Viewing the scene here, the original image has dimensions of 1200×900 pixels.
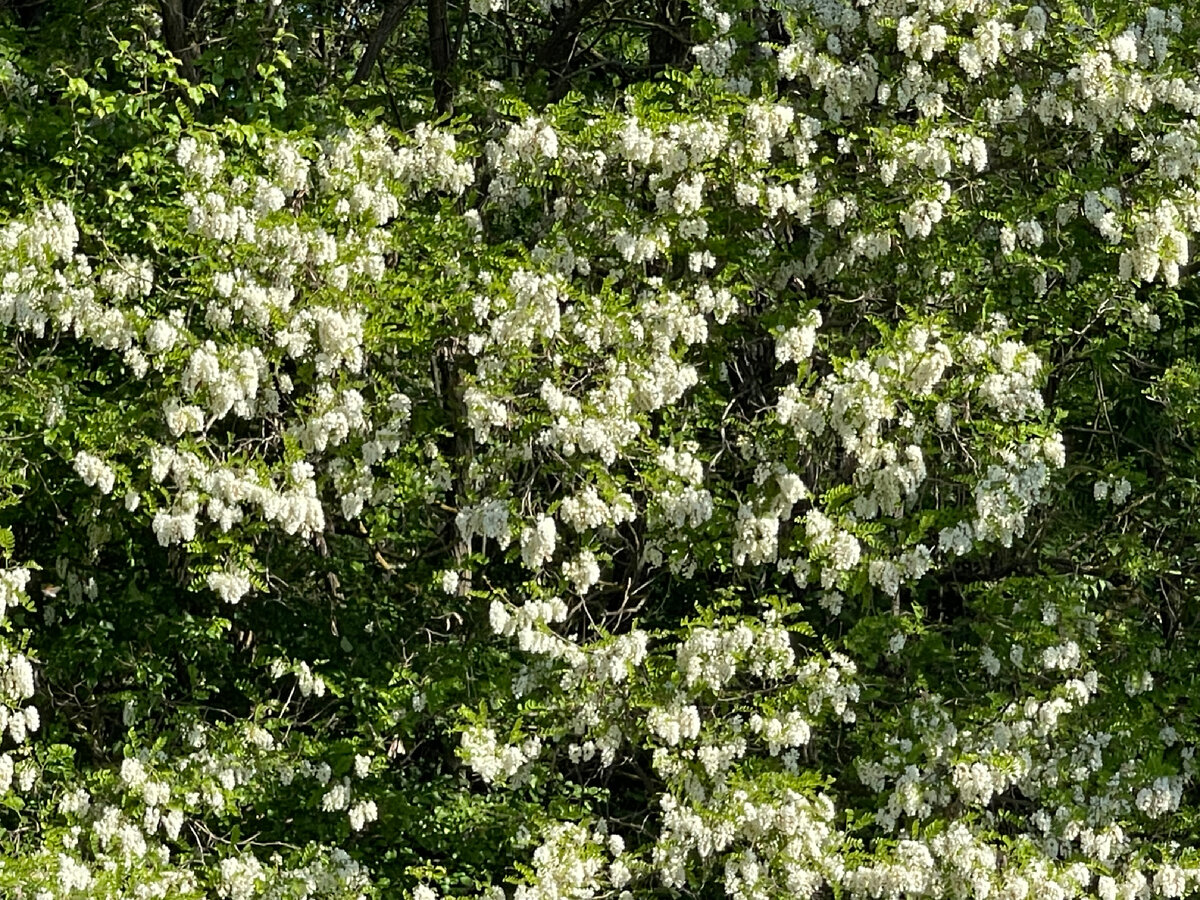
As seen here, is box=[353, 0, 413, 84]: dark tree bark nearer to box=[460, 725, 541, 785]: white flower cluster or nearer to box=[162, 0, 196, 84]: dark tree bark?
box=[162, 0, 196, 84]: dark tree bark

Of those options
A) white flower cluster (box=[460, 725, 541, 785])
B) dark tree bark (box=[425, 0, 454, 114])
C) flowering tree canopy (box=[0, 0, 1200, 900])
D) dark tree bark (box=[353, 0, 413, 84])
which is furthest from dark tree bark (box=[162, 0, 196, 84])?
white flower cluster (box=[460, 725, 541, 785])

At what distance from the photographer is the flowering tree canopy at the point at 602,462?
635 centimetres

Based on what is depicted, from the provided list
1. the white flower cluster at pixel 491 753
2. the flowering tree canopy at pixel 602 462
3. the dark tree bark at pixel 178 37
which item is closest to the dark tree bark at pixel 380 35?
the flowering tree canopy at pixel 602 462

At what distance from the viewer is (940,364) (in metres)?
6.44

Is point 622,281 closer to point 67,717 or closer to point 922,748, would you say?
point 922,748

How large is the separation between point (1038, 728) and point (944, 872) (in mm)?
617

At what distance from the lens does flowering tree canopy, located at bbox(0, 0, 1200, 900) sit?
6352 millimetres

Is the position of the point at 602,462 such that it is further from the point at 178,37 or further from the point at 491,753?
the point at 178,37

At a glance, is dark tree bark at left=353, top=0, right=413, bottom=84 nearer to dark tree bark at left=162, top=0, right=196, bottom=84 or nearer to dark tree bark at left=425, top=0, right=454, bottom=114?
dark tree bark at left=425, top=0, right=454, bottom=114

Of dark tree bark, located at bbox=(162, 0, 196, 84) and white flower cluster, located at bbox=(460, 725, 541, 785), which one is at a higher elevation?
dark tree bark, located at bbox=(162, 0, 196, 84)

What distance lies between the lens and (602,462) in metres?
6.41

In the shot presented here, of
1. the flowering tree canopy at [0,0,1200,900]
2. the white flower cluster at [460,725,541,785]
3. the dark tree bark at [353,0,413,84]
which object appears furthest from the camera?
the dark tree bark at [353,0,413,84]

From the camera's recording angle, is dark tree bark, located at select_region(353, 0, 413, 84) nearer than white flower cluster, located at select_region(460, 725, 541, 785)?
No

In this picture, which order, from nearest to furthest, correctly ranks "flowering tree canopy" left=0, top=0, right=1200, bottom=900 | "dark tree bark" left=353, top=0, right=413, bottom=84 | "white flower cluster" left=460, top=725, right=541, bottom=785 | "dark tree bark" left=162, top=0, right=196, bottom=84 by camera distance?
"flowering tree canopy" left=0, top=0, right=1200, bottom=900 < "white flower cluster" left=460, top=725, right=541, bottom=785 < "dark tree bark" left=162, top=0, right=196, bottom=84 < "dark tree bark" left=353, top=0, right=413, bottom=84
